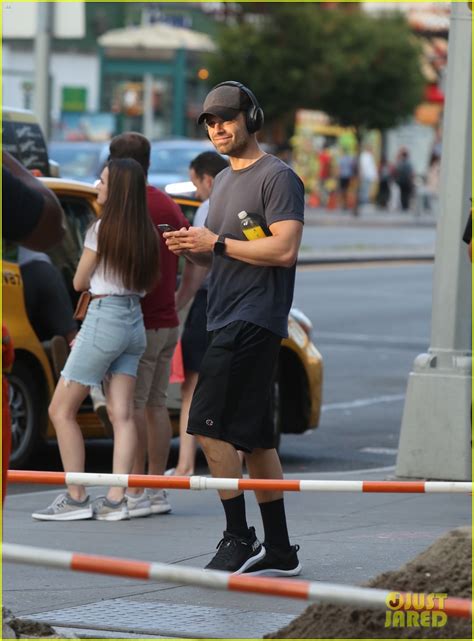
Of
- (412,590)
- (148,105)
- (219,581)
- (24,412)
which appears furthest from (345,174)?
(219,581)

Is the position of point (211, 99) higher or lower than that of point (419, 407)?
higher

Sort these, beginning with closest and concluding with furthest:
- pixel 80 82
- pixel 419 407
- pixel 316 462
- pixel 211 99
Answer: pixel 211 99 < pixel 419 407 < pixel 316 462 < pixel 80 82

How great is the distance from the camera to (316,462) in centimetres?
1064

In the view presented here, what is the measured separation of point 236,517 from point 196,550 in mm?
567

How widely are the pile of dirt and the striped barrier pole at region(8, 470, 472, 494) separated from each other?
0.63 meters

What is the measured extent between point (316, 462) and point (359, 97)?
4058 cm

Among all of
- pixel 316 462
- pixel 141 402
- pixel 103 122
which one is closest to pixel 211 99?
pixel 141 402

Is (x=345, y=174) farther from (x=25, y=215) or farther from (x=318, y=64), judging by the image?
(x=25, y=215)

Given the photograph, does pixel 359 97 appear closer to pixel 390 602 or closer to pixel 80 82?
pixel 80 82

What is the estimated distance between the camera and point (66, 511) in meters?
7.93

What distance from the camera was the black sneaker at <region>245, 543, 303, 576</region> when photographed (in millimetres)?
6469

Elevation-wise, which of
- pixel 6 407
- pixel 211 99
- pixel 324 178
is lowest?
pixel 324 178

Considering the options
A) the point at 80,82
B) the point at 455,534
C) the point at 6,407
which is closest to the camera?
the point at 6,407

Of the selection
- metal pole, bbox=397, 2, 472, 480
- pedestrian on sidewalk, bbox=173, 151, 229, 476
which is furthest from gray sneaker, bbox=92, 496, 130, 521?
metal pole, bbox=397, 2, 472, 480
